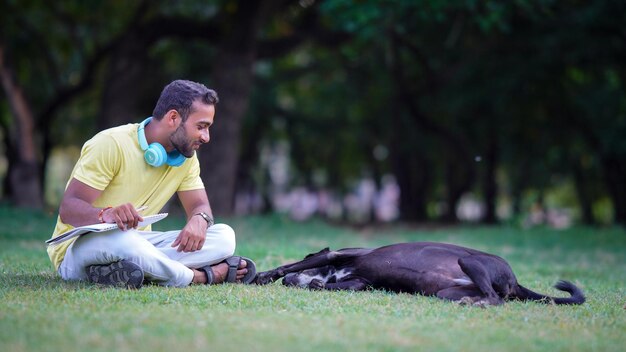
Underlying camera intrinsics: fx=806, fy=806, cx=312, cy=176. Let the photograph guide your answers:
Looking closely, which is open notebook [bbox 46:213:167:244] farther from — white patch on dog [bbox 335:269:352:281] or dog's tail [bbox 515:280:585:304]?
dog's tail [bbox 515:280:585:304]

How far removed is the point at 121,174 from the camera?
614 centimetres

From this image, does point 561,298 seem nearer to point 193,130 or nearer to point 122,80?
point 193,130

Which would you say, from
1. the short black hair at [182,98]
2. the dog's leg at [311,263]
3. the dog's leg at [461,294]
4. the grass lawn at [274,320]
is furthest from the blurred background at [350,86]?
the grass lawn at [274,320]

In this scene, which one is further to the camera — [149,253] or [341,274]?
[341,274]

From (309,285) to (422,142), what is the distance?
18.8 meters

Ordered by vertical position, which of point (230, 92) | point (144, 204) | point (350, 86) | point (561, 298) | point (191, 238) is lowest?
point (561, 298)

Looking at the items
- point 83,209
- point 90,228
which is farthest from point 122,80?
point 90,228

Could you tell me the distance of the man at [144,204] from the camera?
19.4 feet

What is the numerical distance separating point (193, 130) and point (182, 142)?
129 mm

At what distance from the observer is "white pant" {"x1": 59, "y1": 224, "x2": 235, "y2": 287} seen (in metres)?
5.96

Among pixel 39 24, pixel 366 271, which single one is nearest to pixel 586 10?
pixel 366 271

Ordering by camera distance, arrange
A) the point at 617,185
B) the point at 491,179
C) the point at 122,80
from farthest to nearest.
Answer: the point at 491,179 → the point at 617,185 → the point at 122,80

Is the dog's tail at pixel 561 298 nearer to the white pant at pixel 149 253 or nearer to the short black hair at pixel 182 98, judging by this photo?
the white pant at pixel 149 253

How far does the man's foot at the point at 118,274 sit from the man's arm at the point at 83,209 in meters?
0.37
